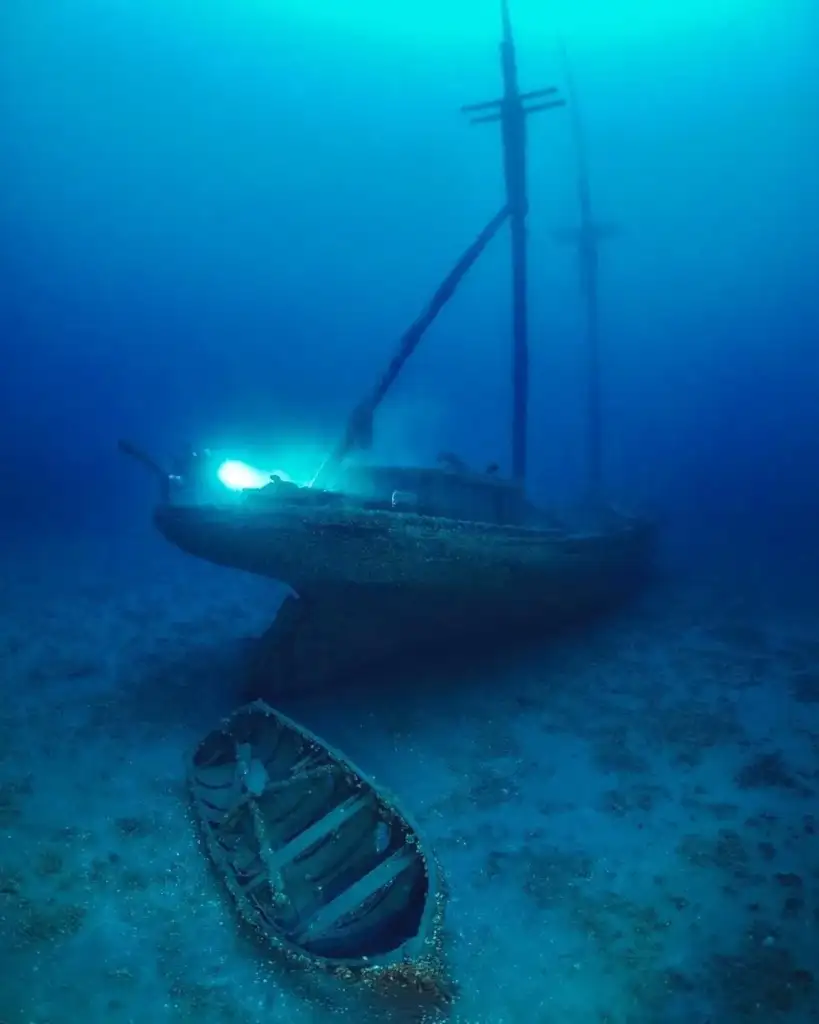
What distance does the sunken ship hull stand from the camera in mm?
6602

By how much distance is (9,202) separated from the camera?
123000 millimetres

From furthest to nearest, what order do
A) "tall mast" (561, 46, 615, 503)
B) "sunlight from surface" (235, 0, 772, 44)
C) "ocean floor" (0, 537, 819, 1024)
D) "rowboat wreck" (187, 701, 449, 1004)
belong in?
"sunlight from surface" (235, 0, 772, 44)
"tall mast" (561, 46, 615, 503)
"rowboat wreck" (187, 701, 449, 1004)
"ocean floor" (0, 537, 819, 1024)

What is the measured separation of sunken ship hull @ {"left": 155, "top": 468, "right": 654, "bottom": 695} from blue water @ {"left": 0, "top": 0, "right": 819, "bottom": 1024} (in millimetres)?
589

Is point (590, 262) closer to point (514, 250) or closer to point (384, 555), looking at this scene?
point (514, 250)

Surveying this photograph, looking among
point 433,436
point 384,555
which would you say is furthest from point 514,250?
point 433,436

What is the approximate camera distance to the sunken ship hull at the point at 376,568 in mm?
6602

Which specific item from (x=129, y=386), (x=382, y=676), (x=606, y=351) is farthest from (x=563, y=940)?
(x=606, y=351)

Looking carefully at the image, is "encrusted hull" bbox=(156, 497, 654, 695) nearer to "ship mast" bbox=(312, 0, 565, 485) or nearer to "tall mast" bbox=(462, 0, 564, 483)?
"ship mast" bbox=(312, 0, 565, 485)

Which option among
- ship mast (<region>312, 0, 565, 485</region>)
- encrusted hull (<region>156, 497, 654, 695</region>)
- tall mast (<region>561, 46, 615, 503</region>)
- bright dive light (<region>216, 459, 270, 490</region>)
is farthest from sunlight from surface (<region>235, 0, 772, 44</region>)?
encrusted hull (<region>156, 497, 654, 695</region>)

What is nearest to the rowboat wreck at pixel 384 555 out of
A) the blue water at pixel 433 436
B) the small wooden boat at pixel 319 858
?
the blue water at pixel 433 436

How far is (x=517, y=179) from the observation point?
1280 cm

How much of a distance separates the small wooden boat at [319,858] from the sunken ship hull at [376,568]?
59.6 inches

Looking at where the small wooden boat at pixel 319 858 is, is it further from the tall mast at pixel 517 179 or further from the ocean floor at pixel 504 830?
the tall mast at pixel 517 179

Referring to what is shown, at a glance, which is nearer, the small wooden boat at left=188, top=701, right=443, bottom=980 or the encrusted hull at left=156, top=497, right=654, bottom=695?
the small wooden boat at left=188, top=701, right=443, bottom=980
